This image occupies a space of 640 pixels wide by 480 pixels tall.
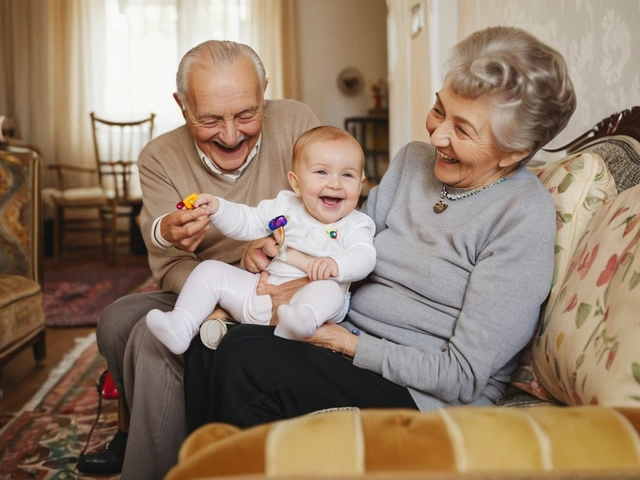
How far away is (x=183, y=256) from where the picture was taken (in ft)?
6.16

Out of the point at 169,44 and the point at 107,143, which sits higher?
the point at 169,44

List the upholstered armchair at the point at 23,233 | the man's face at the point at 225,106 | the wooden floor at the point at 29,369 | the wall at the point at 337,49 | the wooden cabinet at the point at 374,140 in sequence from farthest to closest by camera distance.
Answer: the wall at the point at 337,49 < the wooden cabinet at the point at 374,140 < the upholstered armchair at the point at 23,233 < the wooden floor at the point at 29,369 < the man's face at the point at 225,106

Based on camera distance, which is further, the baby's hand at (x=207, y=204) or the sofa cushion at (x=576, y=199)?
the baby's hand at (x=207, y=204)

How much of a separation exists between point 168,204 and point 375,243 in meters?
0.63

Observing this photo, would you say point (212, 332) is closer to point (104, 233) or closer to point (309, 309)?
point (309, 309)

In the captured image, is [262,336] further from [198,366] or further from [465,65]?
[465,65]

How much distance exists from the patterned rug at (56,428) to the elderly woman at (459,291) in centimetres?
99

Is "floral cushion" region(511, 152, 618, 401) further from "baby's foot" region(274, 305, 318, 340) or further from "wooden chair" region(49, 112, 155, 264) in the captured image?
"wooden chair" region(49, 112, 155, 264)

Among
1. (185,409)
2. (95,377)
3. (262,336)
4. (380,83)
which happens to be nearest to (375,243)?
(262,336)

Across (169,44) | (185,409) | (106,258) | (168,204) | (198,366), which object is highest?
(169,44)

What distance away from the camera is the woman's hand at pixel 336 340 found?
1347mm

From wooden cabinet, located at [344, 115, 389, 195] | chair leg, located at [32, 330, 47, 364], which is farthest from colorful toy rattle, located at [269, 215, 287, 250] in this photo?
wooden cabinet, located at [344, 115, 389, 195]

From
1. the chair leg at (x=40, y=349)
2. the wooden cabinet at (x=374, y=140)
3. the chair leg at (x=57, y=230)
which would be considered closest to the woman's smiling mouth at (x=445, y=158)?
the chair leg at (x=40, y=349)

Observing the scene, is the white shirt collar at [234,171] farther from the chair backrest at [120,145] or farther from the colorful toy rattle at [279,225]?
the chair backrest at [120,145]
